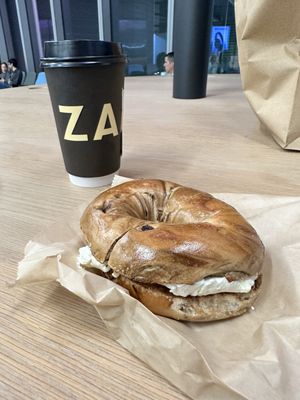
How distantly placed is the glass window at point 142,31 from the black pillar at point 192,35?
10.9 ft

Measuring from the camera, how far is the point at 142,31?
4445mm

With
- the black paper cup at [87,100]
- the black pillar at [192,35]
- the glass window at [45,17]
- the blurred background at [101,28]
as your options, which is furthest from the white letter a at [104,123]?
the glass window at [45,17]

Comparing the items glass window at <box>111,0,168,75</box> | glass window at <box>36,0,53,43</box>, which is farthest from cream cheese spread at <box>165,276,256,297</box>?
glass window at <box>36,0,53,43</box>

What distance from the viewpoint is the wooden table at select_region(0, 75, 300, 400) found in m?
0.29

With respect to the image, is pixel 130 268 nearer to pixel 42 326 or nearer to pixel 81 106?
pixel 42 326

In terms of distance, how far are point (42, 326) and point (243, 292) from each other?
0.23 m

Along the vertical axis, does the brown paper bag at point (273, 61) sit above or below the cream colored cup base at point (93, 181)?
above

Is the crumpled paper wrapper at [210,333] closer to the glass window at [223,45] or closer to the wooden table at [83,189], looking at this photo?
the wooden table at [83,189]

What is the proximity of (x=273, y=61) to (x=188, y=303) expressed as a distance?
2.14ft

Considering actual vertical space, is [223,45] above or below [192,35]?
below

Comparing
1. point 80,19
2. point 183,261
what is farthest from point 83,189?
point 80,19

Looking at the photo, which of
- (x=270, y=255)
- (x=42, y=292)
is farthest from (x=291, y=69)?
(x=42, y=292)

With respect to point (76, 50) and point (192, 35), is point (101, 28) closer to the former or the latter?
point (192, 35)

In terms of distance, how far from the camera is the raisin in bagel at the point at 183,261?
327mm
